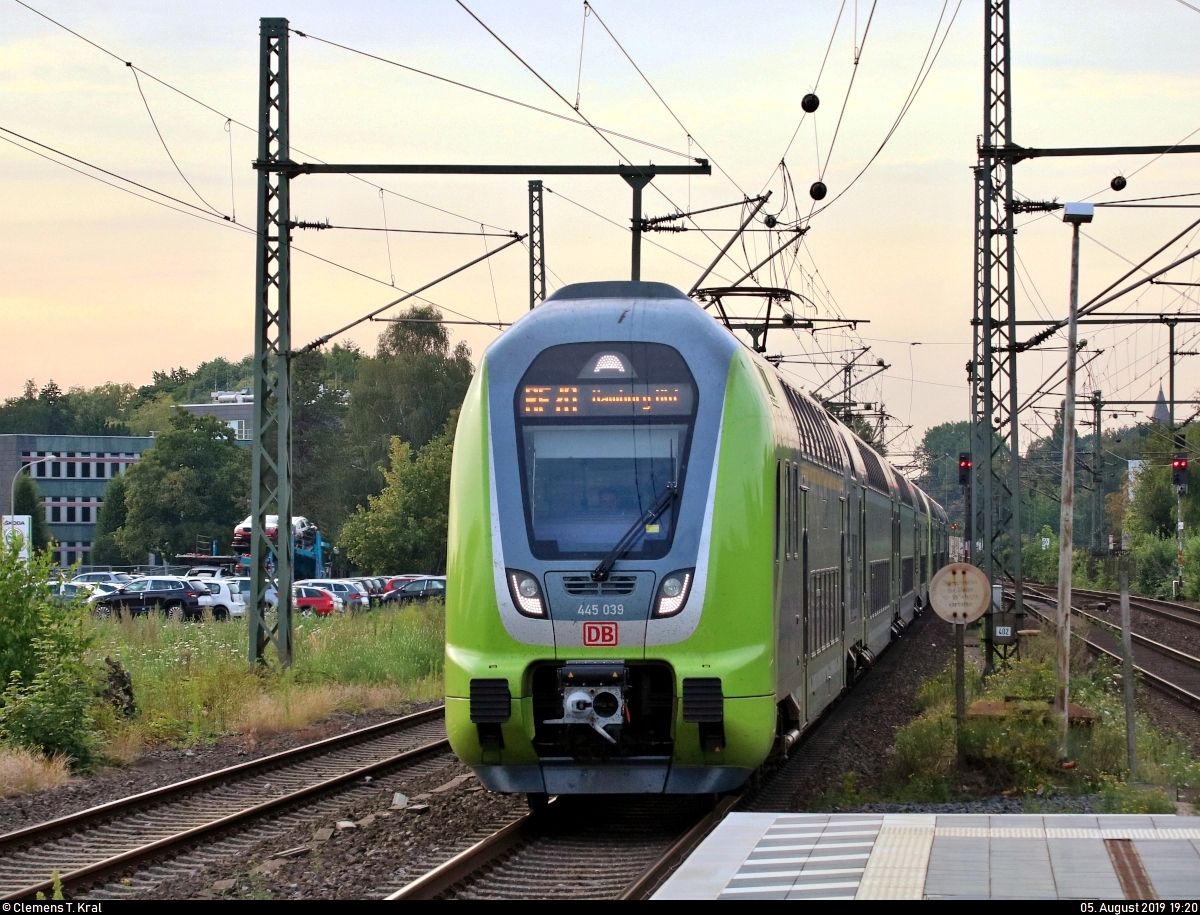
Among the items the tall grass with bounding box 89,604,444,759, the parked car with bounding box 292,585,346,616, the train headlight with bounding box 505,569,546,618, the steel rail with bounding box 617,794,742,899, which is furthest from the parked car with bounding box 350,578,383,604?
the train headlight with bounding box 505,569,546,618

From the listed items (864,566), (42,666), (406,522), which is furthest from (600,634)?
(406,522)

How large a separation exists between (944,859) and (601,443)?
164 inches

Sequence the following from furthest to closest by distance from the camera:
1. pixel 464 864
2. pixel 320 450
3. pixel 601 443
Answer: pixel 320 450 → pixel 601 443 → pixel 464 864

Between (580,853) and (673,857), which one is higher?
(673,857)

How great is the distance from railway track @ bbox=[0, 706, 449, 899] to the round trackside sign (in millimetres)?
5385

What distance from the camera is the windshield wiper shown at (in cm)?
1005

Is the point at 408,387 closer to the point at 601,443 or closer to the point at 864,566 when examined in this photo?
the point at 864,566

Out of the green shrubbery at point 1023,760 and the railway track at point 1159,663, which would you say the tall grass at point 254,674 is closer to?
the green shrubbery at point 1023,760

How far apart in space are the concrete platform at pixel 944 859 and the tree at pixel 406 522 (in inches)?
1501

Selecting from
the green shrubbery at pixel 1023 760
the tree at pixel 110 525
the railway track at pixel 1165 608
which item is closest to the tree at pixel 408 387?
the tree at pixel 110 525

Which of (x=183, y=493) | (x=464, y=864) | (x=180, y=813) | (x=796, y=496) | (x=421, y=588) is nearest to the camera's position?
(x=464, y=864)

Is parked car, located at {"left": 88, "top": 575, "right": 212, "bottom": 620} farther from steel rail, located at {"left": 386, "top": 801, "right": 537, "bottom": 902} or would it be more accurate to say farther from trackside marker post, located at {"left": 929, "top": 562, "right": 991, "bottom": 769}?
steel rail, located at {"left": 386, "top": 801, "right": 537, "bottom": 902}

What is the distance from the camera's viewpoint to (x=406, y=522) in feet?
171

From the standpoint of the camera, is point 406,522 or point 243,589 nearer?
point 243,589
